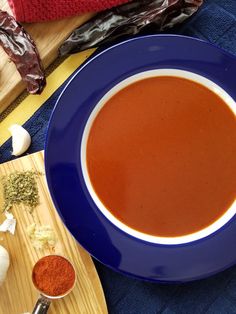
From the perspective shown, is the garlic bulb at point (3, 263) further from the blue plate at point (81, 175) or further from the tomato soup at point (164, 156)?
the tomato soup at point (164, 156)

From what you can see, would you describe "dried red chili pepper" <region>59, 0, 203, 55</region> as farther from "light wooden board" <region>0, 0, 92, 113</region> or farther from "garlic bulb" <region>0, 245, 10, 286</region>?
"garlic bulb" <region>0, 245, 10, 286</region>

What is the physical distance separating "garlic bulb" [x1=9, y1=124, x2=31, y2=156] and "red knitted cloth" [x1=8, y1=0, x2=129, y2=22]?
0.31 meters

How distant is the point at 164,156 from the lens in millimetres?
1372

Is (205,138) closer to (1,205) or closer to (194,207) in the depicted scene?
(194,207)

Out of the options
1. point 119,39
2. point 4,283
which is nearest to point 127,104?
point 119,39

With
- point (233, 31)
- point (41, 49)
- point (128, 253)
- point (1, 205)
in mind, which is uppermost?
point (41, 49)

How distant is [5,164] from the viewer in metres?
1.46

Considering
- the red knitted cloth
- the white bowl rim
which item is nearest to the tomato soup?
the white bowl rim

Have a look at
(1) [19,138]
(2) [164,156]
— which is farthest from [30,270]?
(2) [164,156]

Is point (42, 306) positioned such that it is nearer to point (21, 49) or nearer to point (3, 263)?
point (3, 263)

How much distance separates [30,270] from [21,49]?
24.6 inches

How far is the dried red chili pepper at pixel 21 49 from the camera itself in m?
1.44

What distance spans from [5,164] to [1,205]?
118 millimetres

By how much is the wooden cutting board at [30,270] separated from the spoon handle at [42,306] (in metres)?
0.04
